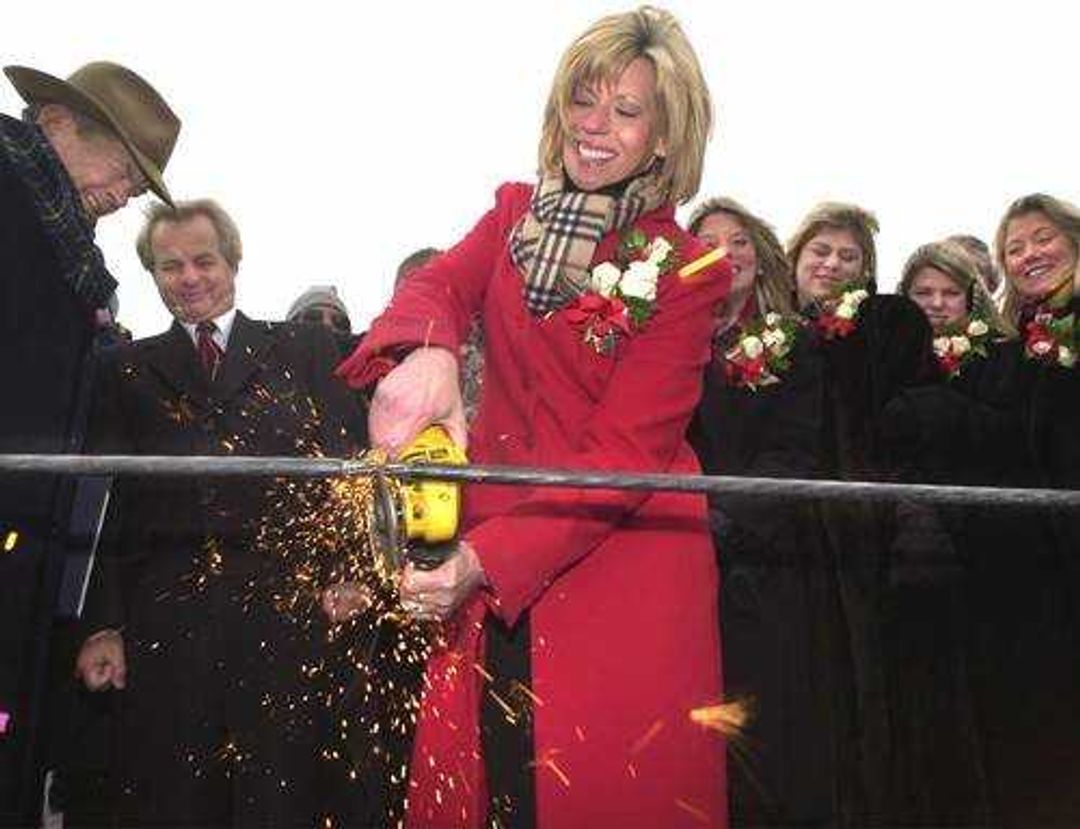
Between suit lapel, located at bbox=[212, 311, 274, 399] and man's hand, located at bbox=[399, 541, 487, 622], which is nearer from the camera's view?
man's hand, located at bbox=[399, 541, 487, 622]

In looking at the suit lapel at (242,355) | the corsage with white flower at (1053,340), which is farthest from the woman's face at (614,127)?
the corsage with white flower at (1053,340)

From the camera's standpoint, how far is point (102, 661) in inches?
158

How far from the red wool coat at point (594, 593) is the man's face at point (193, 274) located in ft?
6.97

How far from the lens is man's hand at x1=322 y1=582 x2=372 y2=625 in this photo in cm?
379

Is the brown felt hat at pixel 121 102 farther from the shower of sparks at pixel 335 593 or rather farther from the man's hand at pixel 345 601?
the man's hand at pixel 345 601

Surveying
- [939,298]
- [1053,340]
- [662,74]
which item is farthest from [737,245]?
[662,74]

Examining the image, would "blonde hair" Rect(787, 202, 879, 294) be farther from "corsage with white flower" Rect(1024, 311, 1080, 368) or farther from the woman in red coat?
the woman in red coat

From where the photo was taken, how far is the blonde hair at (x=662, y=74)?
2.53 m

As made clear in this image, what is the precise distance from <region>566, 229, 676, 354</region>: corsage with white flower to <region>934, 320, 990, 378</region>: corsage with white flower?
2.35 meters

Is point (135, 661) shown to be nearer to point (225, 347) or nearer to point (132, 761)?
point (132, 761)

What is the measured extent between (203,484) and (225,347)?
1.65 ft

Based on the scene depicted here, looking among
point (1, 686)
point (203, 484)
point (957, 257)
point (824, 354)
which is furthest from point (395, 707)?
point (957, 257)

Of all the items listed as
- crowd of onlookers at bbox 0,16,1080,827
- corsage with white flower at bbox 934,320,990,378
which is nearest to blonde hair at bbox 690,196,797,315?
crowd of onlookers at bbox 0,16,1080,827

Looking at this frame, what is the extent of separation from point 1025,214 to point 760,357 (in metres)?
1.07
